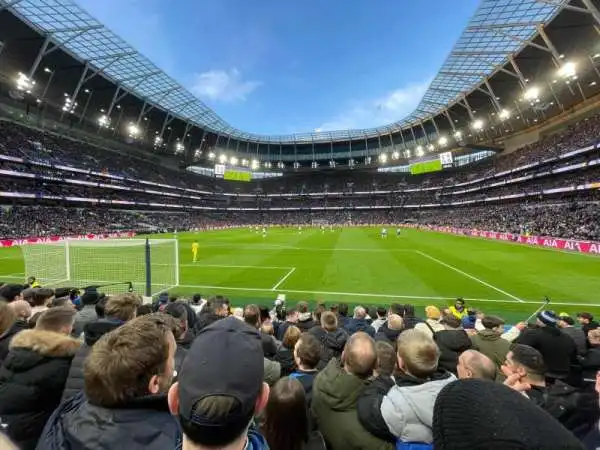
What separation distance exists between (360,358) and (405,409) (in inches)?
29.5

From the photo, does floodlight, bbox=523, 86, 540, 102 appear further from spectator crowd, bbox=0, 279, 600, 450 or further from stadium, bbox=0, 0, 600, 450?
spectator crowd, bbox=0, 279, 600, 450

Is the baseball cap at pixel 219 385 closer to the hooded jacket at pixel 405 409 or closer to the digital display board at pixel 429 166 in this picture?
the hooded jacket at pixel 405 409

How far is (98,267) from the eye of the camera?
20.5 metres

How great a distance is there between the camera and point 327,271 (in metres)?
21.4

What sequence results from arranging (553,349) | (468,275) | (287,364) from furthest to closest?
(468,275) → (287,364) → (553,349)

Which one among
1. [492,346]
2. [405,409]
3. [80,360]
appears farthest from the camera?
[492,346]

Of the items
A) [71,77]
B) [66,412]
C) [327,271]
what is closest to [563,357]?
[66,412]

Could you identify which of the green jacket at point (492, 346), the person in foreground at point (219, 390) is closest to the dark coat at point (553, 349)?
the green jacket at point (492, 346)

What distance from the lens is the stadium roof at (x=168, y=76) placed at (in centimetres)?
3606

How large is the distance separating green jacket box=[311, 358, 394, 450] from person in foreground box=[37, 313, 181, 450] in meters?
1.71

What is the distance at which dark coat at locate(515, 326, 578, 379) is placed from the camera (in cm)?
426

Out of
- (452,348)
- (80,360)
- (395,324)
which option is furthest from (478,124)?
(80,360)

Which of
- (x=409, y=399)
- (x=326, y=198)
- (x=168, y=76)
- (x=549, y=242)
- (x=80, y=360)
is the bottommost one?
(x=549, y=242)

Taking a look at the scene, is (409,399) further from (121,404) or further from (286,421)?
(121,404)
